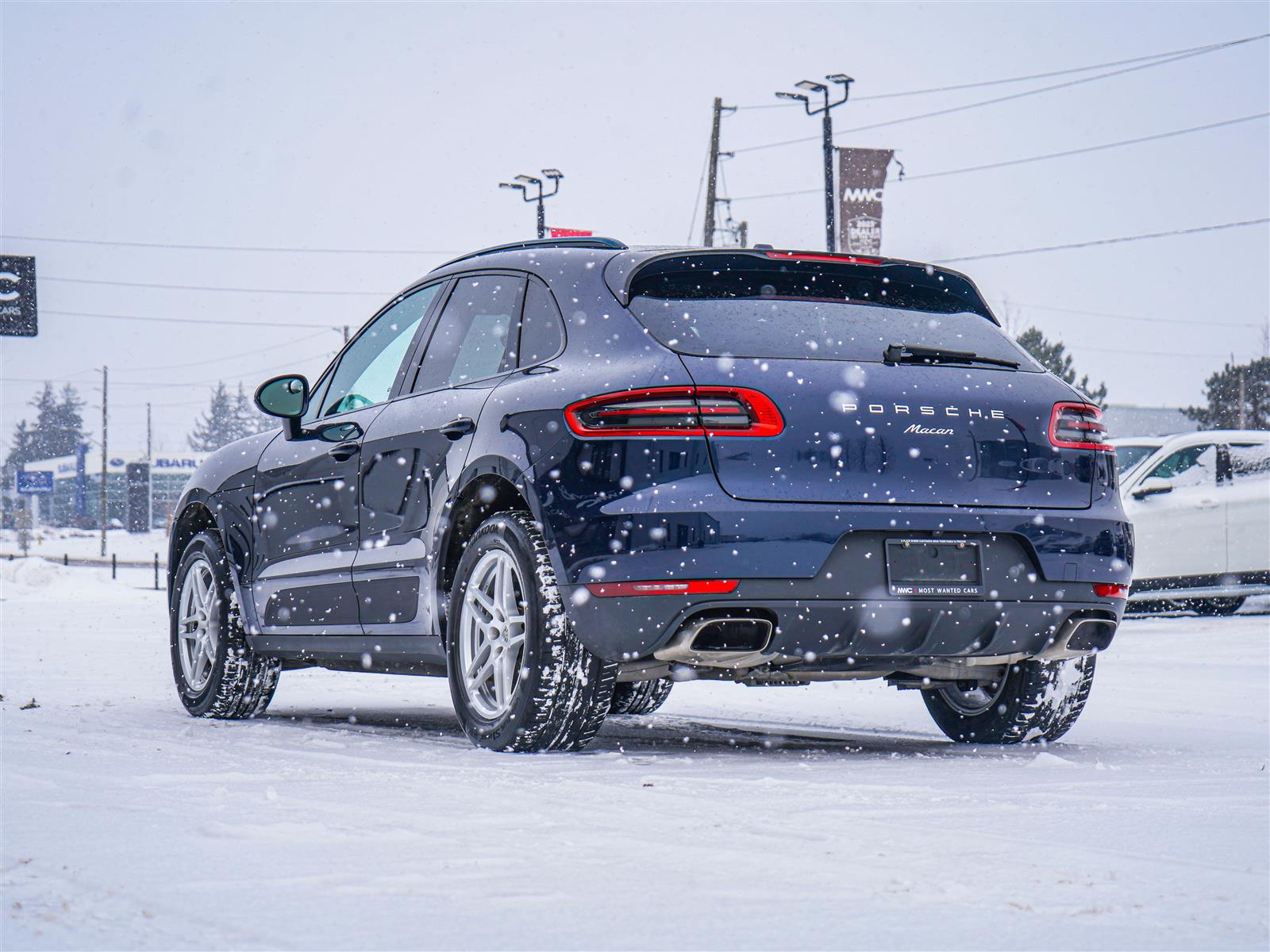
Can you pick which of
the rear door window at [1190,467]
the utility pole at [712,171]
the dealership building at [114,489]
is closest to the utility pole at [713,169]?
the utility pole at [712,171]

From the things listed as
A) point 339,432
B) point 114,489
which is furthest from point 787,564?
point 114,489

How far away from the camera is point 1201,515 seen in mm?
14273

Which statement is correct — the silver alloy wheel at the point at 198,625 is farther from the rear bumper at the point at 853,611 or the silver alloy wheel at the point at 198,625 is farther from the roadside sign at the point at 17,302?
the roadside sign at the point at 17,302

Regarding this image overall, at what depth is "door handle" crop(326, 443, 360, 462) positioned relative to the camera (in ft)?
20.2

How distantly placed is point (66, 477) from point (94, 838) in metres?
138

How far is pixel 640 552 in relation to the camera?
4676 millimetres

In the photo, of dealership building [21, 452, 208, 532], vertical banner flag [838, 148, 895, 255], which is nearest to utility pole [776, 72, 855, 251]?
vertical banner flag [838, 148, 895, 255]

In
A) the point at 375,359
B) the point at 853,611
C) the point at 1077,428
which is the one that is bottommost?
the point at 853,611

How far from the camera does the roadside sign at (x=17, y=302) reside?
11.2 meters

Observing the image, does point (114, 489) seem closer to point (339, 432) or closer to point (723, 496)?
point (339, 432)

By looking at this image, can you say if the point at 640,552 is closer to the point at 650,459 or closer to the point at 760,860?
the point at 650,459

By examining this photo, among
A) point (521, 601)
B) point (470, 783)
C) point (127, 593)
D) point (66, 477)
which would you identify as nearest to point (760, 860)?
point (470, 783)

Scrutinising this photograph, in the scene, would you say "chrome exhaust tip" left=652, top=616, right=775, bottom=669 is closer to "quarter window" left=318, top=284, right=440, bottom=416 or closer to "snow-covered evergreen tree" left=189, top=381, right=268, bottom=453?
"quarter window" left=318, top=284, right=440, bottom=416

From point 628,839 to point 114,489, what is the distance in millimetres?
137610
